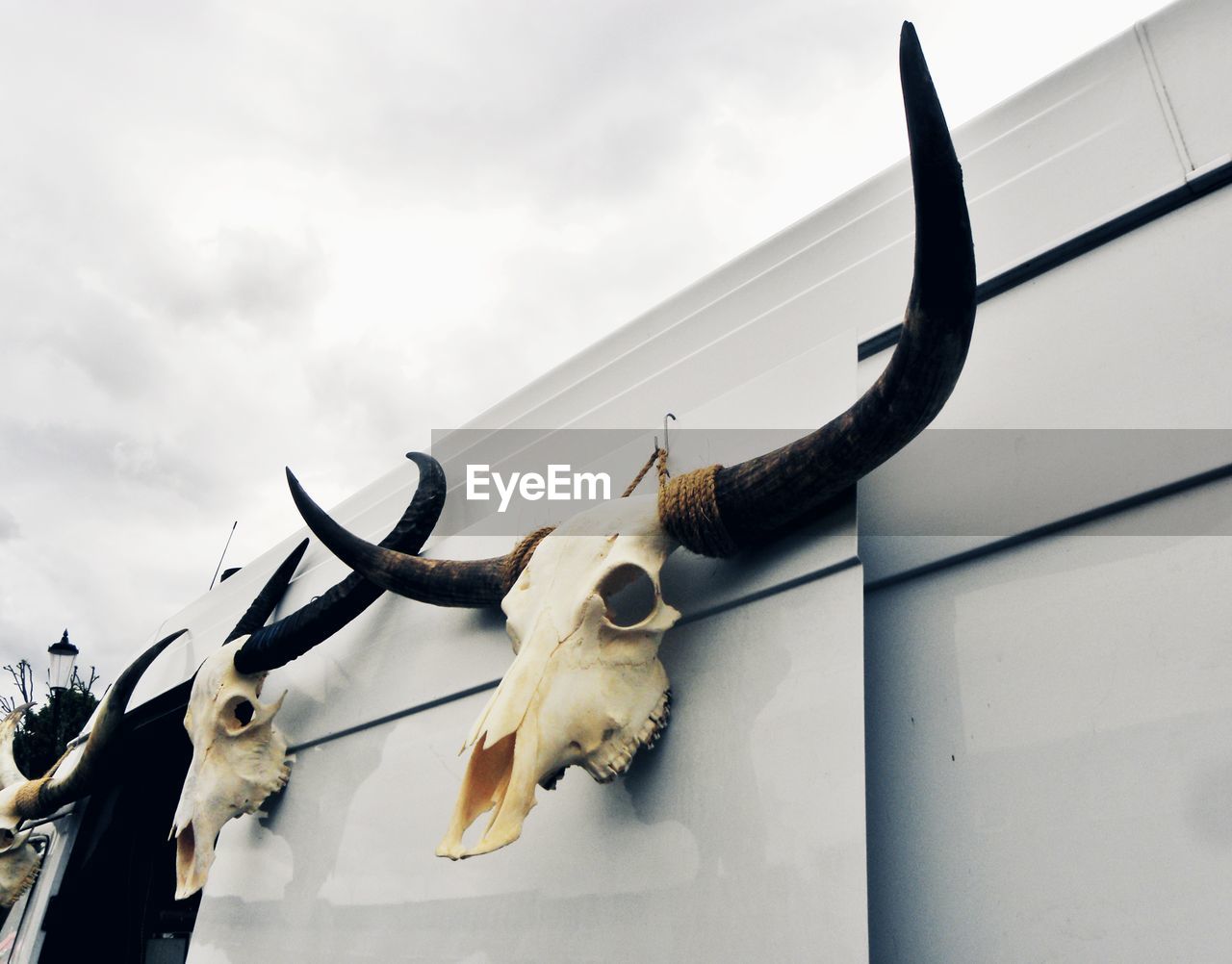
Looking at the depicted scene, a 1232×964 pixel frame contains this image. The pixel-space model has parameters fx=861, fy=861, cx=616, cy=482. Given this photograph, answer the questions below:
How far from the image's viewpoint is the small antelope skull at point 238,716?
11.4ft

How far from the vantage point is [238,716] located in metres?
4.07

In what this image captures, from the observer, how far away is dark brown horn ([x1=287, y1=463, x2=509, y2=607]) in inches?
114

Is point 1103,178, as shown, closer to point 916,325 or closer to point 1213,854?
point 916,325

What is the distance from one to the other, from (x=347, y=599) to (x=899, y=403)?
2.52m

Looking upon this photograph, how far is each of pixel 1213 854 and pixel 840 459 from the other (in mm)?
972

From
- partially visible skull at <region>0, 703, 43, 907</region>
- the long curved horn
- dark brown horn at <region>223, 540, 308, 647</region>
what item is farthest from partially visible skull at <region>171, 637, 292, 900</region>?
partially visible skull at <region>0, 703, 43, 907</region>

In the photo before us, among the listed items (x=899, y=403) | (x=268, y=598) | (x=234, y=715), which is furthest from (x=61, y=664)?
(x=899, y=403)

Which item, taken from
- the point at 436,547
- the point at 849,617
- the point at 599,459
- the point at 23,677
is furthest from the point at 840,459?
the point at 23,677

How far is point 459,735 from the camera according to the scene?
3.09 meters

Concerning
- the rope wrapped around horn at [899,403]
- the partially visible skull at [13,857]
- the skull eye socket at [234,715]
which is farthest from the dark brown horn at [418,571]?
the partially visible skull at [13,857]

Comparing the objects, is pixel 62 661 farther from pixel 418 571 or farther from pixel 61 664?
pixel 418 571

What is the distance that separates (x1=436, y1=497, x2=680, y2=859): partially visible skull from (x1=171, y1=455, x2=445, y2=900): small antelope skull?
1.32m

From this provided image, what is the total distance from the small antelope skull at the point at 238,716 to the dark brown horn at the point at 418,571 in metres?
0.40

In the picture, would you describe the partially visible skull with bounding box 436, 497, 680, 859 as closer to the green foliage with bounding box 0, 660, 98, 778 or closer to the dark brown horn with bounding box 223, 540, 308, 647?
the dark brown horn with bounding box 223, 540, 308, 647
